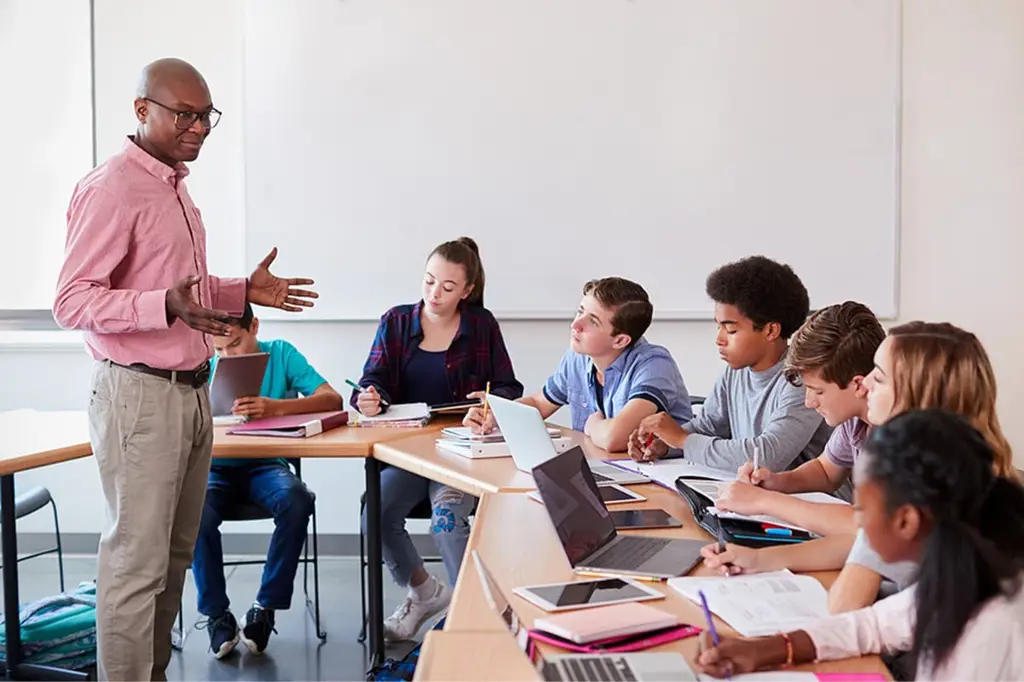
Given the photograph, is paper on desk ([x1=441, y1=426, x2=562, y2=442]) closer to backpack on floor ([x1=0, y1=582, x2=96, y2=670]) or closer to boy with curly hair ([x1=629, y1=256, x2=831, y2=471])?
boy with curly hair ([x1=629, y1=256, x2=831, y2=471])

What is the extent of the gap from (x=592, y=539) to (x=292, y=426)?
143 centimetres

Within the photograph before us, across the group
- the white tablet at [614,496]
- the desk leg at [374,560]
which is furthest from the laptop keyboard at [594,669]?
the desk leg at [374,560]

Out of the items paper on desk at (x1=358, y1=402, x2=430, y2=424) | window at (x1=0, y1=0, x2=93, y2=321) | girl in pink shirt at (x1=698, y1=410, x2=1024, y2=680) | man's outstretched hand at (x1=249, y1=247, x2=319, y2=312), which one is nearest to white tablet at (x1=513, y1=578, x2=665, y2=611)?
girl in pink shirt at (x1=698, y1=410, x2=1024, y2=680)

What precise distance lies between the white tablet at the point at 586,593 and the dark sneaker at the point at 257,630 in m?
1.82

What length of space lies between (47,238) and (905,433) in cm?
379

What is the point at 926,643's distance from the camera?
45.8 inches

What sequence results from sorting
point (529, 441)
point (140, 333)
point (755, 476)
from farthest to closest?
point (529, 441) < point (140, 333) < point (755, 476)

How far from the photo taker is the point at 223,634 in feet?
10.1

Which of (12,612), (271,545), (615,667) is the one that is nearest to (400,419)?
(271,545)

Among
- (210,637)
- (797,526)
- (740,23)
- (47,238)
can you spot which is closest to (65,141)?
(47,238)

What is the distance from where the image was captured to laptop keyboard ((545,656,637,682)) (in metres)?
1.19

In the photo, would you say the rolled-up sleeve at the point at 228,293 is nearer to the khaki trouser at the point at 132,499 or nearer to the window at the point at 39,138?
the khaki trouser at the point at 132,499

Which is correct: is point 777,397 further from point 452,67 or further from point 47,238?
point 47,238

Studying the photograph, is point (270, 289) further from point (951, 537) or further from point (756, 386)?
point (951, 537)
